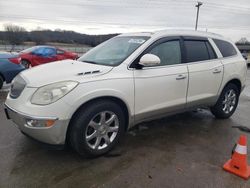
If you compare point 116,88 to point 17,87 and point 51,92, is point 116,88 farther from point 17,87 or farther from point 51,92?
point 17,87

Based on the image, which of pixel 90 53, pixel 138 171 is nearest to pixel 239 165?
pixel 138 171

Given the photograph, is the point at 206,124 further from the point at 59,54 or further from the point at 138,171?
the point at 59,54

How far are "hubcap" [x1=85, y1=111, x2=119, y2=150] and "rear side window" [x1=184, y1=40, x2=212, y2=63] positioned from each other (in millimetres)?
1774

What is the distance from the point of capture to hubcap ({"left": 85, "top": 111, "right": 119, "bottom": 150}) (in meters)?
3.09

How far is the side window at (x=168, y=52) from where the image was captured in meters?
3.75

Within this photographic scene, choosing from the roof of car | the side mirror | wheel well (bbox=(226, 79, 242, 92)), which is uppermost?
the roof of car

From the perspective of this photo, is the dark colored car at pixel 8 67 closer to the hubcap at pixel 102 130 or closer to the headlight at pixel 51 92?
the headlight at pixel 51 92

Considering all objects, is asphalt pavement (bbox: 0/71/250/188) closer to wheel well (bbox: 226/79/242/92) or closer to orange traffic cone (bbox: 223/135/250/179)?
orange traffic cone (bbox: 223/135/250/179)

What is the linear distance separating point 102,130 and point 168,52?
171 centimetres

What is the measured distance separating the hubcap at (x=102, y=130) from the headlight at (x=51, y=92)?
0.51 metres

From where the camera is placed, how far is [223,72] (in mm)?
4613

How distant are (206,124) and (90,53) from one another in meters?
2.69

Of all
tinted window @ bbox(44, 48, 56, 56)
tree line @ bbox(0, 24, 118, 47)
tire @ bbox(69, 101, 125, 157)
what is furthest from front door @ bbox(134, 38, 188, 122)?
tree line @ bbox(0, 24, 118, 47)

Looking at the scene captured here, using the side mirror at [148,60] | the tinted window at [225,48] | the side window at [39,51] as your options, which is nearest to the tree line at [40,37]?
the side window at [39,51]
